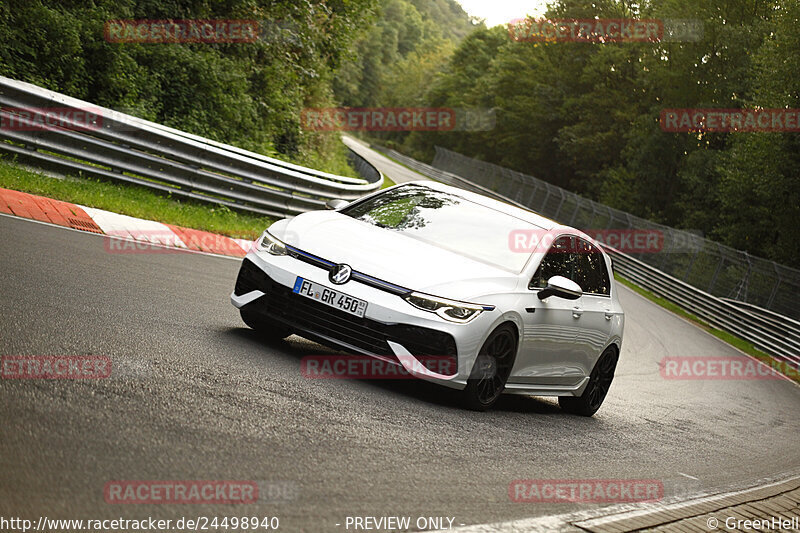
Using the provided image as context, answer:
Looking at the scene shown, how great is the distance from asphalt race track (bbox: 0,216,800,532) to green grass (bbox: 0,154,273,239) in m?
2.13

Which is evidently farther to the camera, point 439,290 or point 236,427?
point 439,290

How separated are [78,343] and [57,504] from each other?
8.83 feet

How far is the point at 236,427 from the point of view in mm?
5012

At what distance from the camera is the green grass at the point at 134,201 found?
12539 millimetres

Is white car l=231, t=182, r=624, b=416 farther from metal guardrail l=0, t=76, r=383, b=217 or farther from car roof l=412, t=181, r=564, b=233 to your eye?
metal guardrail l=0, t=76, r=383, b=217

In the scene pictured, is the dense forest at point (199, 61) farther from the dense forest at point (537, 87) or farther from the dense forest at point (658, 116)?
the dense forest at point (658, 116)

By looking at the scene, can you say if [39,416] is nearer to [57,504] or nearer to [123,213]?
[57,504]

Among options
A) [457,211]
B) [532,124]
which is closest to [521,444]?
[457,211]

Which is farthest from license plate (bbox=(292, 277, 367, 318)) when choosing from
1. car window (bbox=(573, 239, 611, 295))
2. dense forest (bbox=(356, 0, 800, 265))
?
dense forest (bbox=(356, 0, 800, 265))

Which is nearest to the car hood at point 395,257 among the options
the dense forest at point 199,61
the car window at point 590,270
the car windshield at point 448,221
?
the car windshield at point 448,221

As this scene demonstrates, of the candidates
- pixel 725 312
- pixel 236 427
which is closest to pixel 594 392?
pixel 236 427

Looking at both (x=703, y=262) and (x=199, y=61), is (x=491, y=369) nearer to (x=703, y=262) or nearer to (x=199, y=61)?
(x=199, y=61)

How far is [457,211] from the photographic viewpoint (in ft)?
27.9

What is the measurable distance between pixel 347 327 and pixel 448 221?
1.85 meters
